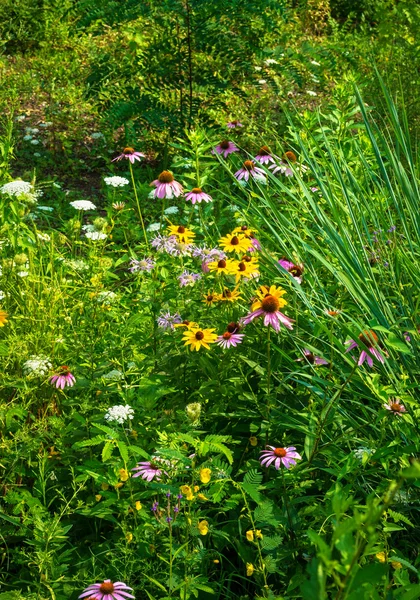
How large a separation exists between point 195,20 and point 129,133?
2.40 feet

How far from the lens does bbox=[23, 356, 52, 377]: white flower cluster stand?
2043 millimetres

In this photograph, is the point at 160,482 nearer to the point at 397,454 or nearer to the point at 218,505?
the point at 218,505

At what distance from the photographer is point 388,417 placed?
180 centimetres

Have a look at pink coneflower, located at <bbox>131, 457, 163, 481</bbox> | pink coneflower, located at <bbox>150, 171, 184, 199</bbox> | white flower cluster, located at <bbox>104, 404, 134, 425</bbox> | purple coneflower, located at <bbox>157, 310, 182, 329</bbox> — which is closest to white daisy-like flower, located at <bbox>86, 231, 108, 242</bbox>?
pink coneflower, located at <bbox>150, 171, 184, 199</bbox>

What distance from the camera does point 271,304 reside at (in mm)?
1776

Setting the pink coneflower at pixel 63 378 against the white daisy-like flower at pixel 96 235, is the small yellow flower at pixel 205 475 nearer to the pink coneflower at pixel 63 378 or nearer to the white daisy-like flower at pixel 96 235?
the pink coneflower at pixel 63 378

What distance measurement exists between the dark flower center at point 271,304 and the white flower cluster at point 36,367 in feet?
2.09

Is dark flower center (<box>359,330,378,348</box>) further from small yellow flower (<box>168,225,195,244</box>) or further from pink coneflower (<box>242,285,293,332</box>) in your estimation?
small yellow flower (<box>168,225,195,244</box>)

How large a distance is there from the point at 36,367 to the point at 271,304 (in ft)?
2.23

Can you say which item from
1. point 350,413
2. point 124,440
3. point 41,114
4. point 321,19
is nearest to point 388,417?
point 350,413

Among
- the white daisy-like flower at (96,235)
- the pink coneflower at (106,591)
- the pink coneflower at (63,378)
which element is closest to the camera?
the pink coneflower at (106,591)

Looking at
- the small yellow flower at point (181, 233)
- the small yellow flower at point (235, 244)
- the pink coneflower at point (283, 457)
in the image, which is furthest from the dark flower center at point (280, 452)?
the small yellow flower at point (181, 233)

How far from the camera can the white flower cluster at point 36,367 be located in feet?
6.70

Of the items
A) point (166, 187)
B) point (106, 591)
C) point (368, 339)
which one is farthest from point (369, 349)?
point (166, 187)
